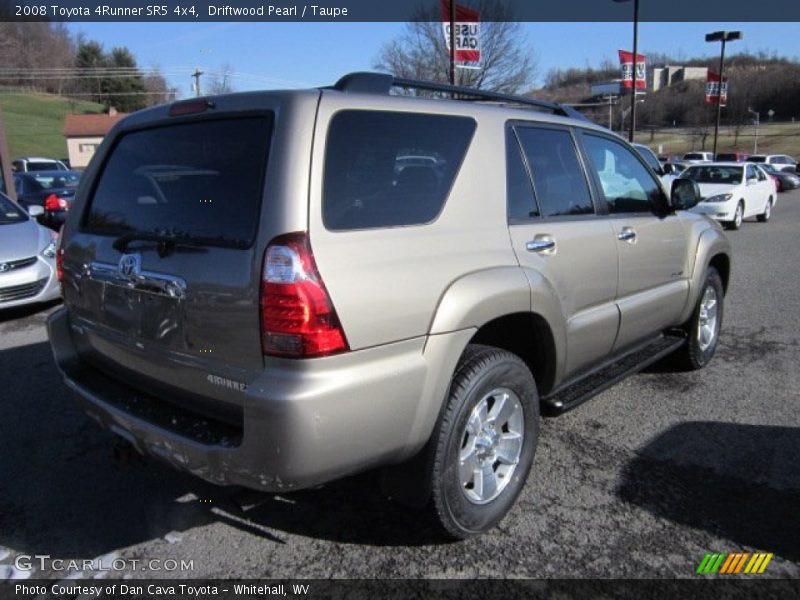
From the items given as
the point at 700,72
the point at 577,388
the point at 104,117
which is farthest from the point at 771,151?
the point at 700,72

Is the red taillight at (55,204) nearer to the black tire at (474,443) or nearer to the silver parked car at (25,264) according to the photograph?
the silver parked car at (25,264)

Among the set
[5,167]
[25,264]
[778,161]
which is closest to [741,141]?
[778,161]

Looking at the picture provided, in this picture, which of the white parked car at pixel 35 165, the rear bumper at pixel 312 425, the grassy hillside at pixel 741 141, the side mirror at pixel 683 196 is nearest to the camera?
the rear bumper at pixel 312 425

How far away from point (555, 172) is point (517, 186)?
479 millimetres

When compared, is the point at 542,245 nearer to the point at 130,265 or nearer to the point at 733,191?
the point at 130,265

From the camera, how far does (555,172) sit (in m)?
3.40

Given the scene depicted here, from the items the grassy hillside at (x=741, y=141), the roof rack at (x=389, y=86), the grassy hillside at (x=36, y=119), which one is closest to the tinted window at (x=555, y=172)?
the roof rack at (x=389, y=86)

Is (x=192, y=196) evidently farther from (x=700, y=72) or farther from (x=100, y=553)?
(x=700, y=72)

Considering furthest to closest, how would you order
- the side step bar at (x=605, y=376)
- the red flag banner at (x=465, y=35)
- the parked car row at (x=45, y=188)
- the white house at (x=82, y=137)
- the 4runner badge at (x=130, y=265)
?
1. the white house at (x=82, y=137)
2. the red flag banner at (x=465, y=35)
3. the parked car row at (x=45, y=188)
4. the side step bar at (x=605, y=376)
5. the 4runner badge at (x=130, y=265)

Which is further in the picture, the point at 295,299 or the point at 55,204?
the point at 55,204

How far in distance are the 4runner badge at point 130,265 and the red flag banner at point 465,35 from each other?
12217mm

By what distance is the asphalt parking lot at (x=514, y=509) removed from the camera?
2674 millimetres

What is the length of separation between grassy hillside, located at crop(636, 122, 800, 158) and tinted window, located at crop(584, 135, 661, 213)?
6914 cm

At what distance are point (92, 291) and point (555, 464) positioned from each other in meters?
2.52
